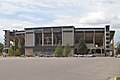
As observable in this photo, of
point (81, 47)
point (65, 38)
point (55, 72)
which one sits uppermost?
point (65, 38)

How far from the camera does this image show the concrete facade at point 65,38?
17362 cm

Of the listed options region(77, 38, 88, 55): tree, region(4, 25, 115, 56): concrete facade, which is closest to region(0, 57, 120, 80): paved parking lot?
region(77, 38, 88, 55): tree

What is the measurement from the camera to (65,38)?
17488 cm

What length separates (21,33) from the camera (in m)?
198

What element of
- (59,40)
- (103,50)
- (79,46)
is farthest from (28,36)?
(103,50)

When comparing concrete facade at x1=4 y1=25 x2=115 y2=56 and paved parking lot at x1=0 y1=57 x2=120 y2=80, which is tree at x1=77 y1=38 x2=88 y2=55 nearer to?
concrete facade at x1=4 y1=25 x2=115 y2=56

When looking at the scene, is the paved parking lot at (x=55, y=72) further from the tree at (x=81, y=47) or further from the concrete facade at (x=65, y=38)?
the concrete facade at (x=65, y=38)

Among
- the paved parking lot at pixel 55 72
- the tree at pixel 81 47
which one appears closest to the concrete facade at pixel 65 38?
the tree at pixel 81 47

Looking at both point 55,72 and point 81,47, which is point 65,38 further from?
point 55,72

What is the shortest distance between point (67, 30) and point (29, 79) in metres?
158

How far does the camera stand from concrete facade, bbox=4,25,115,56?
173625mm

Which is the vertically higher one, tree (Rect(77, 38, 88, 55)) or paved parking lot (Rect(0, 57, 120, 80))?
tree (Rect(77, 38, 88, 55))

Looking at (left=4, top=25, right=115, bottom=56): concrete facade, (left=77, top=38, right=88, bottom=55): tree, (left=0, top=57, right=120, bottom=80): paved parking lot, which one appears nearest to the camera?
(left=0, top=57, right=120, bottom=80): paved parking lot

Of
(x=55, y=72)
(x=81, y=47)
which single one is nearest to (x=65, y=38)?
(x=81, y=47)
